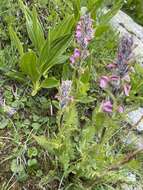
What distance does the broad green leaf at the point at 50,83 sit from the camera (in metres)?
3.26

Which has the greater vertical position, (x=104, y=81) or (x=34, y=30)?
(x=104, y=81)

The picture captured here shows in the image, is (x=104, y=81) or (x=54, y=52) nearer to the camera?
(x=104, y=81)

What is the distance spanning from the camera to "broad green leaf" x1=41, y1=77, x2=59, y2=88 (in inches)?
128

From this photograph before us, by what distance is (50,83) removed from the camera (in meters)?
3.28

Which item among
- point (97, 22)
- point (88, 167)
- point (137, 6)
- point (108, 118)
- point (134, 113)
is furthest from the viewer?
point (137, 6)

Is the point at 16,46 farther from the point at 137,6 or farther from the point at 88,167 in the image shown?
the point at 137,6

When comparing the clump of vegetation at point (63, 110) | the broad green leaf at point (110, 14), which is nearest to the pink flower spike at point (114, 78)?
the clump of vegetation at point (63, 110)

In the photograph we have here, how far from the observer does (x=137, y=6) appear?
5.38 meters

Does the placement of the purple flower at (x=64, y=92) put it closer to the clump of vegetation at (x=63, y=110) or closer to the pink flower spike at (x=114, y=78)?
the clump of vegetation at (x=63, y=110)

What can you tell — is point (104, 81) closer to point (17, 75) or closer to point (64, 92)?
point (64, 92)

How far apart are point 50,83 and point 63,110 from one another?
57cm

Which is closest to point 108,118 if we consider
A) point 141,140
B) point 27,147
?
point 27,147

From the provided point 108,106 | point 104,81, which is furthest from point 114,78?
point 108,106

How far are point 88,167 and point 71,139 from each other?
1.13 feet
